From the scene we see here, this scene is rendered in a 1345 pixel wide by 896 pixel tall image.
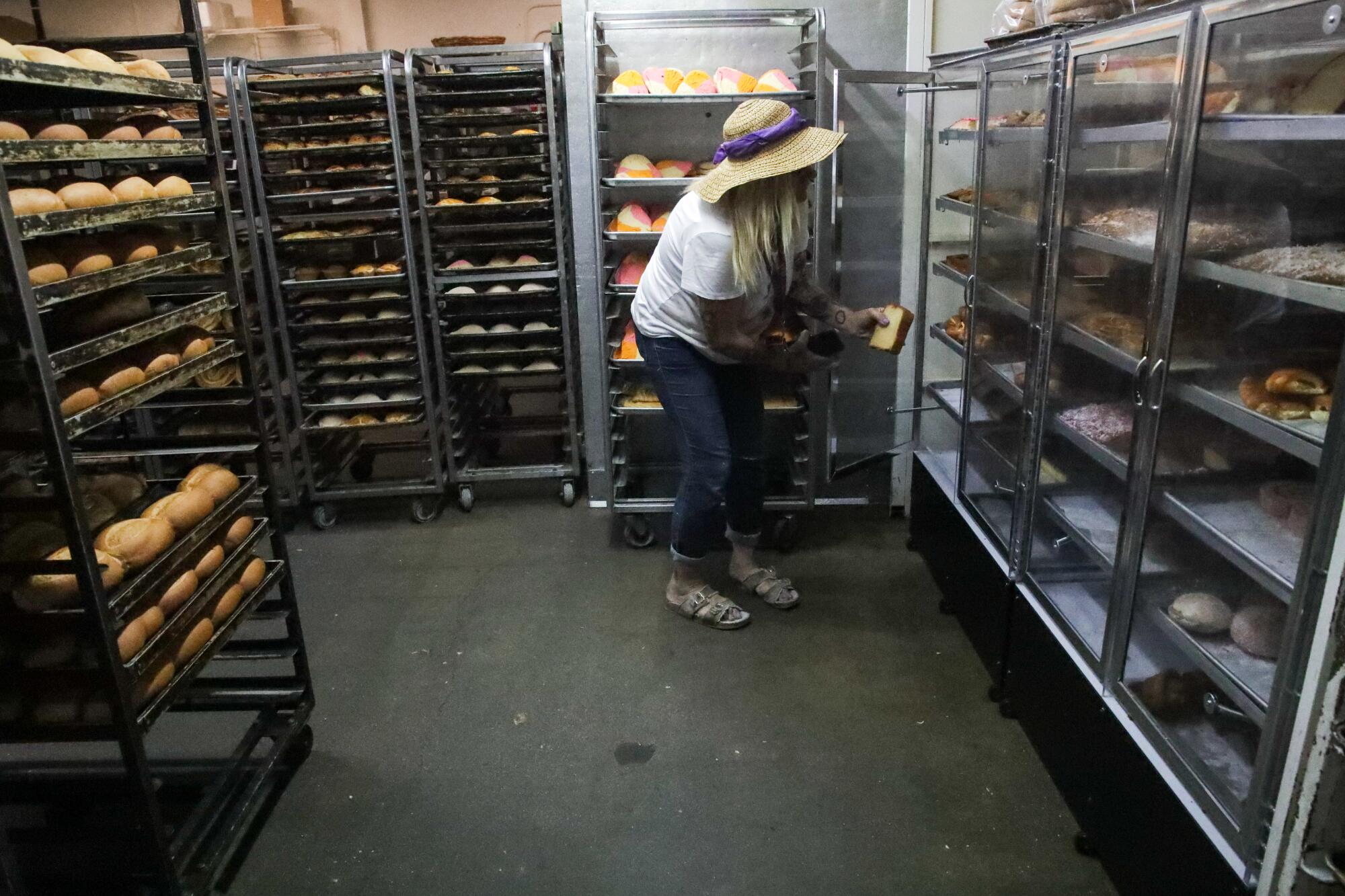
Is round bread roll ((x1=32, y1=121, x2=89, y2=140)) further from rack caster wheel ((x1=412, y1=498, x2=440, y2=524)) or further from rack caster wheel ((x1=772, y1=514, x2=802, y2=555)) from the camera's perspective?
rack caster wheel ((x1=772, y1=514, x2=802, y2=555))

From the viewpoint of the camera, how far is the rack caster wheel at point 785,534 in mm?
3498

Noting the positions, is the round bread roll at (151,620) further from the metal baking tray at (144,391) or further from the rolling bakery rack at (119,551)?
the metal baking tray at (144,391)

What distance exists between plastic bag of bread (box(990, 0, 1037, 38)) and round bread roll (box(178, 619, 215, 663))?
246cm

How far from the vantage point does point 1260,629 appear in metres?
1.64

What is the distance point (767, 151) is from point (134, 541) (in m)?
1.83

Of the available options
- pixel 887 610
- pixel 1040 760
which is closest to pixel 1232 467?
pixel 1040 760

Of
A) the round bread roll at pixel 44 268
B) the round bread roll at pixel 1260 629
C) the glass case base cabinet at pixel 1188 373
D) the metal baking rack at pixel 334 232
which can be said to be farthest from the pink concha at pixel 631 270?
the round bread roll at pixel 1260 629

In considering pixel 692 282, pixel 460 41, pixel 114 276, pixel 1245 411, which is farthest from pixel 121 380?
pixel 460 41

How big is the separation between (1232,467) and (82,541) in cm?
210

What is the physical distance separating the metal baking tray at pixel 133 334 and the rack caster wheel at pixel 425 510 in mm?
2048

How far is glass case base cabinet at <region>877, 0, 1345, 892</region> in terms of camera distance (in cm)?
142

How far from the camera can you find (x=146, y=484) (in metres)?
1.98

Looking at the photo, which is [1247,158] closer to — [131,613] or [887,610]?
[887,610]

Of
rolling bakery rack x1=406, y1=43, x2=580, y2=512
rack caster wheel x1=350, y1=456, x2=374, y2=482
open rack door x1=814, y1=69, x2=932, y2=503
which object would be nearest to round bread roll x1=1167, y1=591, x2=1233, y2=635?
open rack door x1=814, y1=69, x2=932, y2=503
